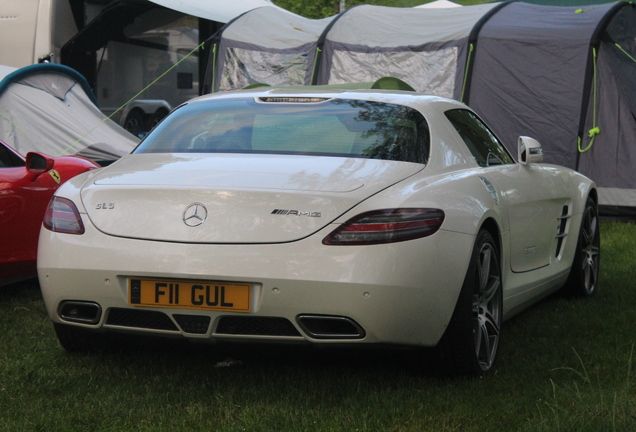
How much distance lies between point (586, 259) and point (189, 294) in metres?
3.48

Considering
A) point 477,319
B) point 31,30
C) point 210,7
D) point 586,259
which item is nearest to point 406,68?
point 210,7

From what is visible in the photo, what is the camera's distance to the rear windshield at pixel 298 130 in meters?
4.21

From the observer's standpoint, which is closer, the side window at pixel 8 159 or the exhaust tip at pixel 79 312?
the exhaust tip at pixel 79 312

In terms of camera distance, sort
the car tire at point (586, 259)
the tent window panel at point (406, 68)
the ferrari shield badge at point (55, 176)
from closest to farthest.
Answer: the car tire at point (586, 259)
the ferrari shield badge at point (55, 176)
the tent window panel at point (406, 68)

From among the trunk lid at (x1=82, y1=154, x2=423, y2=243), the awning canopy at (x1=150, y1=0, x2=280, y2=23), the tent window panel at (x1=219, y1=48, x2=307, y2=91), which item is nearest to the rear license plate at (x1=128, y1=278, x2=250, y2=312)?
the trunk lid at (x1=82, y1=154, x2=423, y2=243)

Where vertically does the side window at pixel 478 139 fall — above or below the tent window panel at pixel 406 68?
above

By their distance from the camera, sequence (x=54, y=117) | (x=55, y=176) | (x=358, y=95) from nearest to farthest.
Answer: (x=358, y=95)
(x=55, y=176)
(x=54, y=117)

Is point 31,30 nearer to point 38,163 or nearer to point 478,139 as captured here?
point 38,163

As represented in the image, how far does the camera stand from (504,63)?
11602 mm

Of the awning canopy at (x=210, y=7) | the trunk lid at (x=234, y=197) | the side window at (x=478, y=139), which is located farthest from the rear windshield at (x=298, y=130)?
the awning canopy at (x=210, y=7)

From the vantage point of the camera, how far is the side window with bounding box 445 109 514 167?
480 cm

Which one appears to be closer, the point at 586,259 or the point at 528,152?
the point at 528,152

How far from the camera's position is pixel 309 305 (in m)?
3.49

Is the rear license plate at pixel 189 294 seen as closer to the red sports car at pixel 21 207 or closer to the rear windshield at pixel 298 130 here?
the rear windshield at pixel 298 130
